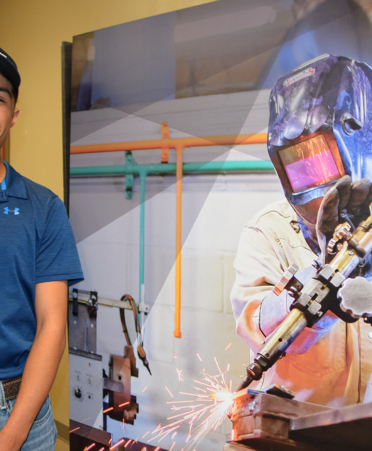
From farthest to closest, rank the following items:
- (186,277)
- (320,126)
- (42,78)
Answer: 1. (42,78)
2. (186,277)
3. (320,126)

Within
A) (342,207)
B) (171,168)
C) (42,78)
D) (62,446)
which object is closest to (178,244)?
(171,168)

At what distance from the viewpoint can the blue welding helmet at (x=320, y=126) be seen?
0.91 m

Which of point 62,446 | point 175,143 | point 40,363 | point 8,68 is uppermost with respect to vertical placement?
point 8,68

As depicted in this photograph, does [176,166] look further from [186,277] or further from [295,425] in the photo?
[295,425]

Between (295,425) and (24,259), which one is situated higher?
(24,259)

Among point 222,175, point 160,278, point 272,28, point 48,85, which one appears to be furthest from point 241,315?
point 48,85

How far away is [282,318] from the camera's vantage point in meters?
0.97

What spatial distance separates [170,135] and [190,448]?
1.02 m

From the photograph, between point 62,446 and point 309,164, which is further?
point 62,446

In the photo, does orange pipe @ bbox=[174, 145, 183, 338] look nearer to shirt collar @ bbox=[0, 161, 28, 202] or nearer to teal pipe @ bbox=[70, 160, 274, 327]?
teal pipe @ bbox=[70, 160, 274, 327]

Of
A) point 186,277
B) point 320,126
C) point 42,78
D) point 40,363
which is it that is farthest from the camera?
point 42,78

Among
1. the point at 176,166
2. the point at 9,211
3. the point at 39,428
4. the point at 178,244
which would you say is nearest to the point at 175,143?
the point at 176,166

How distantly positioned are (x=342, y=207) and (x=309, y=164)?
143 millimetres

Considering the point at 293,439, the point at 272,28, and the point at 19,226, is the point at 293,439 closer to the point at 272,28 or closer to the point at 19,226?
the point at 19,226
